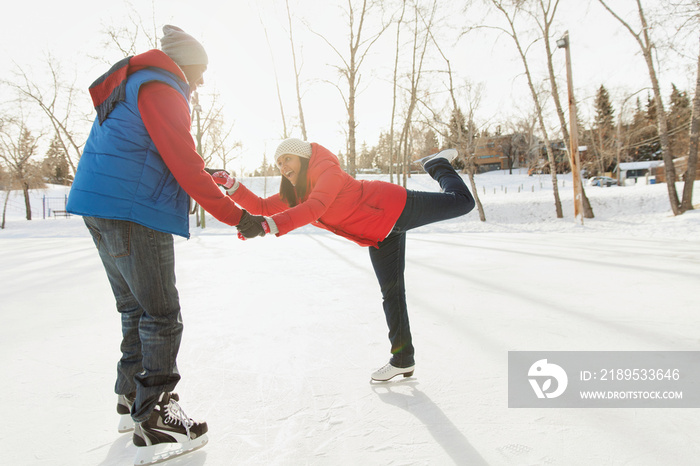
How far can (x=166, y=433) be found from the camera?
153 centimetres

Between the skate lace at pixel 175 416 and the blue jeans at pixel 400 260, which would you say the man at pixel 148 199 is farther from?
the blue jeans at pixel 400 260

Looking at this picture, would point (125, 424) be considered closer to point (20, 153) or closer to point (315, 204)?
point (315, 204)

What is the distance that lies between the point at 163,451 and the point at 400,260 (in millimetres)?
1423

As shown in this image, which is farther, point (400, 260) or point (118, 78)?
point (400, 260)

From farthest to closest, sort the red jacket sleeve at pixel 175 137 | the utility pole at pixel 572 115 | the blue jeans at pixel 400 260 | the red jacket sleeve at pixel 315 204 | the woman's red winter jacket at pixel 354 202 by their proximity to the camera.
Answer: the utility pole at pixel 572 115, the blue jeans at pixel 400 260, the woman's red winter jacket at pixel 354 202, the red jacket sleeve at pixel 315 204, the red jacket sleeve at pixel 175 137

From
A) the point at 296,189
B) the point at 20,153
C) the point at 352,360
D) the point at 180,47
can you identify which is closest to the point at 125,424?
the point at 352,360

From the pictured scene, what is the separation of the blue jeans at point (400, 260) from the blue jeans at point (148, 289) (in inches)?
41.8

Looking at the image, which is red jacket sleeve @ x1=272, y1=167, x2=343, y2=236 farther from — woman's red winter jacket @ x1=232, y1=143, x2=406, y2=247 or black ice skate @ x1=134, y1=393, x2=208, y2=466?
black ice skate @ x1=134, y1=393, x2=208, y2=466

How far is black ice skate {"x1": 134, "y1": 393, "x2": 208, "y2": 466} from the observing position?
151 centimetres

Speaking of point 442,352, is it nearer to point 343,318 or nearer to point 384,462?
point 343,318

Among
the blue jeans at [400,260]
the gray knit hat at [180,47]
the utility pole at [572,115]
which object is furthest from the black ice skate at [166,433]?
the utility pole at [572,115]

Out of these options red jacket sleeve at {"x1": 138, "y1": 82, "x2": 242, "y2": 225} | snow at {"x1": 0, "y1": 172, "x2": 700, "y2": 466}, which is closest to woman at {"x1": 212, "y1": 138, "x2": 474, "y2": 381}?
snow at {"x1": 0, "y1": 172, "x2": 700, "y2": 466}

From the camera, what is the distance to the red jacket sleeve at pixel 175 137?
141 cm

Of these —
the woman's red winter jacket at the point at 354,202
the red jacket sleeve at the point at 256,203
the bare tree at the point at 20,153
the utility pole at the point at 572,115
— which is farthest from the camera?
the bare tree at the point at 20,153
